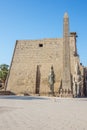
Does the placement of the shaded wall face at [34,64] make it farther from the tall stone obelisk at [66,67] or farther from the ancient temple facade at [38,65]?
the tall stone obelisk at [66,67]

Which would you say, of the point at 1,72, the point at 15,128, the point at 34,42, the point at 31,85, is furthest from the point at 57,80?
the point at 15,128

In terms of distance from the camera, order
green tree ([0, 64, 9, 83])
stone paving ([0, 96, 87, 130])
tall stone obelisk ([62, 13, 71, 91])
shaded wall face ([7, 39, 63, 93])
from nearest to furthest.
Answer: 1. stone paving ([0, 96, 87, 130])
2. tall stone obelisk ([62, 13, 71, 91])
3. shaded wall face ([7, 39, 63, 93])
4. green tree ([0, 64, 9, 83])

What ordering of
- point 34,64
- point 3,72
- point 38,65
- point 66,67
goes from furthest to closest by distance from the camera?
point 3,72
point 34,64
point 38,65
point 66,67

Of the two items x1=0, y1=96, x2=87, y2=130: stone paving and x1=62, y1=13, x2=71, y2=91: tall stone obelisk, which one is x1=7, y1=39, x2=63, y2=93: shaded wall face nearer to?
x1=62, y1=13, x2=71, y2=91: tall stone obelisk

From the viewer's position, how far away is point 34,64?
37.0 metres

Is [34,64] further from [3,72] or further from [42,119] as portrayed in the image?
[42,119]

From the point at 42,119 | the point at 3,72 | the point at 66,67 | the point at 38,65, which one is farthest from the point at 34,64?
the point at 42,119

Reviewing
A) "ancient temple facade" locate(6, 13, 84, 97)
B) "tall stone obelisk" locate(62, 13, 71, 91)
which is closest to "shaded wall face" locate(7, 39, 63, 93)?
"ancient temple facade" locate(6, 13, 84, 97)

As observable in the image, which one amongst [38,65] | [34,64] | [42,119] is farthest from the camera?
[34,64]

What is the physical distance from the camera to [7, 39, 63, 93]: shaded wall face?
3569 cm

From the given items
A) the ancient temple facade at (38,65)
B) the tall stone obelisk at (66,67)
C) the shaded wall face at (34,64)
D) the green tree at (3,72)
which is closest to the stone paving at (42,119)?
the tall stone obelisk at (66,67)

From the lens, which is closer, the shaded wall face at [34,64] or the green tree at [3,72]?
the shaded wall face at [34,64]

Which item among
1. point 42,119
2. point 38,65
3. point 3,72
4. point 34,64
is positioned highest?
point 34,64

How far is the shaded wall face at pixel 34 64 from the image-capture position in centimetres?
3569
